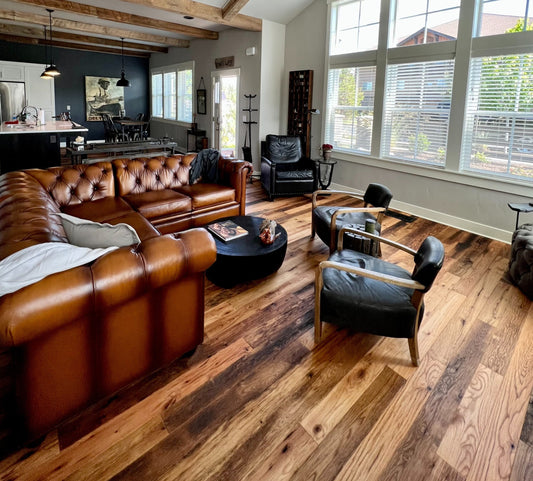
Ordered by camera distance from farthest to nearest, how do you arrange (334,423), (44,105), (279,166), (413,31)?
(44,105)
(279,166)
(413,31)
(334,423)

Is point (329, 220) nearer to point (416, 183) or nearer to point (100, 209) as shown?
point (100, 209)

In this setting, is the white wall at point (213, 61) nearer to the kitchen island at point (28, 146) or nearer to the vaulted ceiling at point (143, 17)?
the vaulted ceiling at point (143, 17)

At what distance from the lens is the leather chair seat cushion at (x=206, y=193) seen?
4055 mm

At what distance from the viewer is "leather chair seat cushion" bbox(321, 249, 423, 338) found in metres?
2.17

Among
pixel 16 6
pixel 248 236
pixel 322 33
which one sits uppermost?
pixel 16 6

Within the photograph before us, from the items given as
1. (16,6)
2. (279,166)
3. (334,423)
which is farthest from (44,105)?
(334,423)

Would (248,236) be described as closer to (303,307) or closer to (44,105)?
(303,307)

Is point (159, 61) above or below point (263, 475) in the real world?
above

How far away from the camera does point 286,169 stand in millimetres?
5988

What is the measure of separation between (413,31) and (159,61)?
8462mm

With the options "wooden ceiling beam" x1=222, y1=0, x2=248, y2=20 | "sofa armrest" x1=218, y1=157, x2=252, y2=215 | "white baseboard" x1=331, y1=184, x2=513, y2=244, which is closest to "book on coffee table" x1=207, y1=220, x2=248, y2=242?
"sofa armrest" x1=218, y1=157, x2=252, y2=215

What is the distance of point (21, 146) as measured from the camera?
652cm

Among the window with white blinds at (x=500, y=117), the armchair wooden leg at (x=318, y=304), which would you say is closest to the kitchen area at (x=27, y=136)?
the armchair wooden leg at (x=318, y=304)

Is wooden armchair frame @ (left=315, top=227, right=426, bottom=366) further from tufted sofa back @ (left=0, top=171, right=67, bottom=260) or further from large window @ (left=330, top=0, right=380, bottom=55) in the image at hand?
large window @ (left=330, top=0, right=380, bottom=55)
